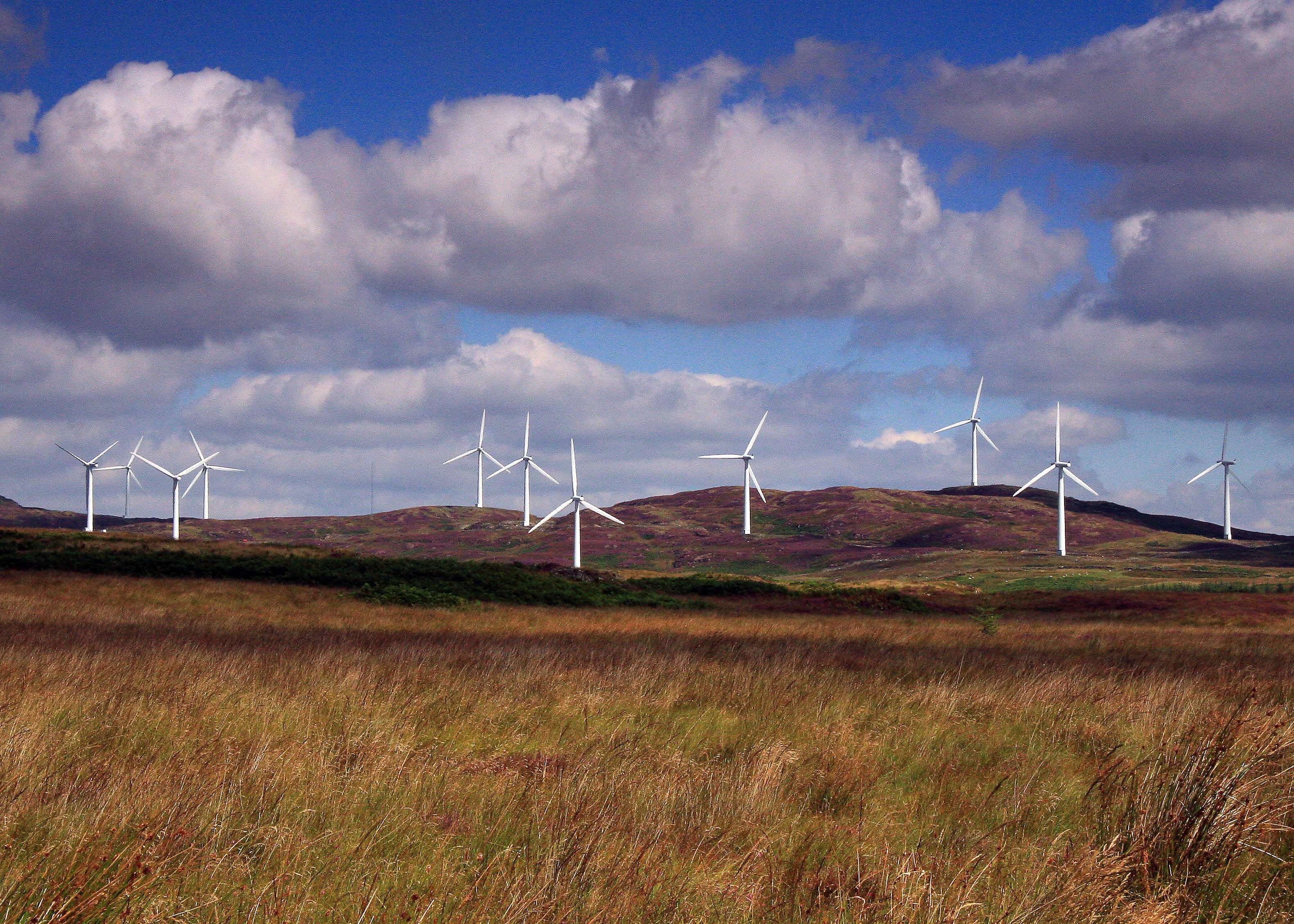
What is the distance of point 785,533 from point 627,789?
145 metres

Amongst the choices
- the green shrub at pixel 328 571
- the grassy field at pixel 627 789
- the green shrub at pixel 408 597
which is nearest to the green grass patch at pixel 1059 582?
the green shrub at pixel 328 571

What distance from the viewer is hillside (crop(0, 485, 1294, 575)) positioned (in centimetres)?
12331

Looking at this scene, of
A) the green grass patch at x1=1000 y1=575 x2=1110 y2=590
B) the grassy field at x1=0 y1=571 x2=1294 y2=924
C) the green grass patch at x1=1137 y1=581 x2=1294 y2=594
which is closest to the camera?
the grassy field at x1=0 y1=571 x2=1294 y2=924

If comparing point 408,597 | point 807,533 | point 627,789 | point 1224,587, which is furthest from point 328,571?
point 807,533

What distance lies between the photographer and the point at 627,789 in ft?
24.9

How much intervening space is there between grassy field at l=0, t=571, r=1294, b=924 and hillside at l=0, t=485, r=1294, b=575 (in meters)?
94.6

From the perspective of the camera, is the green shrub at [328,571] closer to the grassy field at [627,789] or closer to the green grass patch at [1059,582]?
the grassy field at [627,789]

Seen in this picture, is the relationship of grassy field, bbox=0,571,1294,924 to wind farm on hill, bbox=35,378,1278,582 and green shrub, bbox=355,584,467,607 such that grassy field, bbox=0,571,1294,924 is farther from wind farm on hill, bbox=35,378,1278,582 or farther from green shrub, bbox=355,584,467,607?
wind farm on hill, bbox=35,378,1278,582

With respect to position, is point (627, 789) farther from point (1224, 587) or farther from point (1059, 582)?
point (1059, 582)

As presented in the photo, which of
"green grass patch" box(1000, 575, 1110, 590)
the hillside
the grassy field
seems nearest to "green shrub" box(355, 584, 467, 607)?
the grassy field

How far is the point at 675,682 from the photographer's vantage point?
1448cm

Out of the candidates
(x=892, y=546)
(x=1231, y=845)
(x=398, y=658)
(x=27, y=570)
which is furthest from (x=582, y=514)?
(x=1231, y=845)

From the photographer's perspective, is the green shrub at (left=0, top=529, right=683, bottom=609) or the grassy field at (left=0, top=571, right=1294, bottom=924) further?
the green shrub at (left=0, top=529, right=683, bottom=609)

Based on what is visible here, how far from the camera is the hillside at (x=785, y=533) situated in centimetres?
12331
